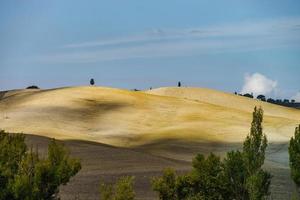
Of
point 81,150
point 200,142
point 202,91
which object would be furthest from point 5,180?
point 202,91

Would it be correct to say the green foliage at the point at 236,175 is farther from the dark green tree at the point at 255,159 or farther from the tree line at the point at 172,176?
the dark green tree at the point at 255,159

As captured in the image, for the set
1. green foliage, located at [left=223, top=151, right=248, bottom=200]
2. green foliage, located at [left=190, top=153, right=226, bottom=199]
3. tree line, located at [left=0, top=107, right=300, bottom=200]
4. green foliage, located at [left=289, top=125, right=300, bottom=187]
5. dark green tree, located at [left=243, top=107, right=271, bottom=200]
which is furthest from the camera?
green foliage, located at [left=289, top=125, right=300, bottom=187]

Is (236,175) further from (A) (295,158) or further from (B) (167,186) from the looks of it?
(A) (295,158)

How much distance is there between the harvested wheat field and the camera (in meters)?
50.7

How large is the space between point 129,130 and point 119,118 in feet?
25.3

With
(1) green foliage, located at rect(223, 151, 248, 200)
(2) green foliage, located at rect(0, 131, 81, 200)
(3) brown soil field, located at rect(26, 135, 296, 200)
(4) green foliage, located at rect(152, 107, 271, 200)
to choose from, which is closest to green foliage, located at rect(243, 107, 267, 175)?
(4) green foliage, located at rect(152, 107, 271, 200)

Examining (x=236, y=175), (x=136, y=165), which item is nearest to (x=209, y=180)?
(x=236, y=175)

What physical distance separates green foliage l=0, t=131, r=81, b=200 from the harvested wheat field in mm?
8299

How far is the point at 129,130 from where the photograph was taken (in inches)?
3462

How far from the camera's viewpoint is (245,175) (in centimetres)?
3347

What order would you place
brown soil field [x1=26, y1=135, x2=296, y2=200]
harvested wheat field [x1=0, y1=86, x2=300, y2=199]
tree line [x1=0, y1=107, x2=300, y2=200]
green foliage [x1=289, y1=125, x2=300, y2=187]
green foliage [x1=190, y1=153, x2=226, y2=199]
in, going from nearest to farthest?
tree line [x1=0, y1=107, x2=300, y2=200] < green foliage [x1=190, y1=153, x2=226, y2=199] < green foliage [x1=289, y1=125, x2=300, y2=187] < brown soil field [x1=26, y1=135, x2=296, y2=200] < harvested wheat field [x1=0, y1=86, x2=300, y2=199]

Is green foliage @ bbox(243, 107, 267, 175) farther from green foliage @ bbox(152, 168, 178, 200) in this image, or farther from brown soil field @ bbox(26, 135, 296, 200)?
brown soil field @ bbox(26, 135, 296, 200)

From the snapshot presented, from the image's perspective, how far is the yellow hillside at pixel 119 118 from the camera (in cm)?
8206

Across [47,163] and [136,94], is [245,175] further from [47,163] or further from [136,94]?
[136,94]
